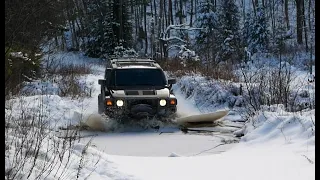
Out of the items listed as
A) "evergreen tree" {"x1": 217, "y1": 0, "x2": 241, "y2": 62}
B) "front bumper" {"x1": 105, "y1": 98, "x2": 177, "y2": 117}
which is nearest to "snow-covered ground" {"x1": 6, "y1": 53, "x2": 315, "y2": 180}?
"front bumper" {"x1": 105, "y1": 98, "x2": 177, "y2": 117}

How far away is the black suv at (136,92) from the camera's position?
10.4 meters

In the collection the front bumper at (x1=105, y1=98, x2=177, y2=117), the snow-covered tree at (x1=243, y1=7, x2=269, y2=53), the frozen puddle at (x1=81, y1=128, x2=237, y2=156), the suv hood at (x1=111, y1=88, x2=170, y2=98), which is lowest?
the frozen puddle at (x1=81, y1=128, x2=237, y2=156)

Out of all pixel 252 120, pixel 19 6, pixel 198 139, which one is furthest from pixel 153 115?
pixel 19 6

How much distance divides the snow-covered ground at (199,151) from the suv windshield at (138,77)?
133 centimetres

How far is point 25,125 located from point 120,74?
6627mm

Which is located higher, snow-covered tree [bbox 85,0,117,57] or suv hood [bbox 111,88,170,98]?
snow-covered tree [bbox 85,0,117,57]

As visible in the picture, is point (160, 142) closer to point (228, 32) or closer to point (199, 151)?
point (199, 151)

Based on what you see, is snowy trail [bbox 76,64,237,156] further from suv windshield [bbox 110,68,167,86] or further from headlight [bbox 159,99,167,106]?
suv windshield [bbox 110,68,167,86]

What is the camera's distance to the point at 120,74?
1169cm

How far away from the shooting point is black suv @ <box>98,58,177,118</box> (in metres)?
10.4

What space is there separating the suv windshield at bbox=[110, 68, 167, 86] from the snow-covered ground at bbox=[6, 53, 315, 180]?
133 centimetres

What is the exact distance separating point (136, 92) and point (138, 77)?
3.13ft

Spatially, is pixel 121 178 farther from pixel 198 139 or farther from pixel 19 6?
pixel 198 139

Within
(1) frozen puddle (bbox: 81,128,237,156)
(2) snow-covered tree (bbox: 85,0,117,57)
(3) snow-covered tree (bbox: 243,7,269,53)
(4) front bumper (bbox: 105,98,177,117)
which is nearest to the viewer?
(1) frozen puddle (bbox: 81,128,237,156)
